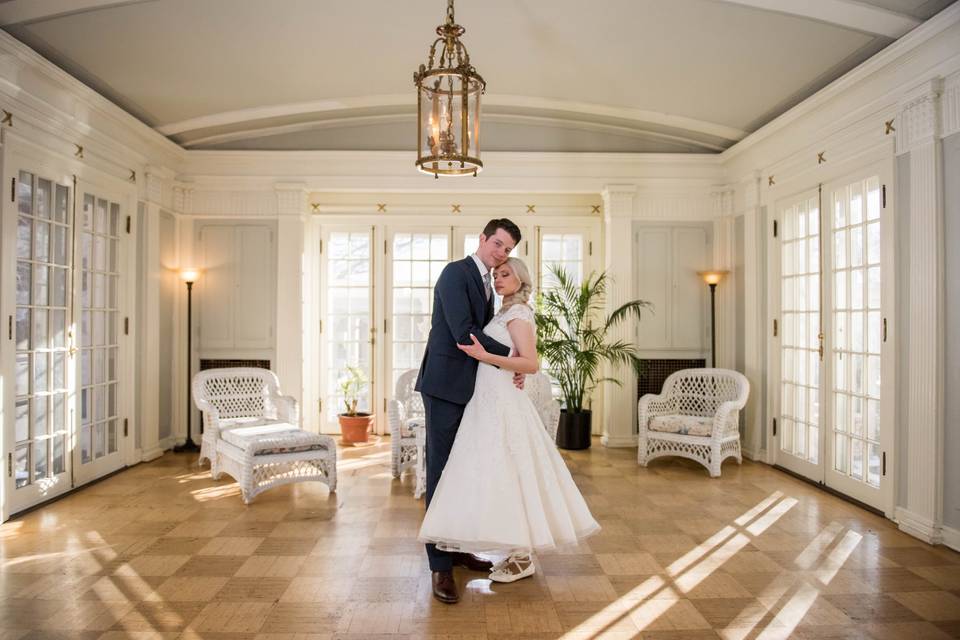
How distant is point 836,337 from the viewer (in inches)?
205

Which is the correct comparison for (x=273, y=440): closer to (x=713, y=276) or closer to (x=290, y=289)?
(x=290, y=289)

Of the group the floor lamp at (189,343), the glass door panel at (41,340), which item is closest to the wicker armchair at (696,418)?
the floor lamp at (189,343)

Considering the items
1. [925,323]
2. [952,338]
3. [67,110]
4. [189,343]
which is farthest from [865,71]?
[189,343]

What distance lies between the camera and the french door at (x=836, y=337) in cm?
467

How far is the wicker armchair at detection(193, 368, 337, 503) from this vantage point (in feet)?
16.2

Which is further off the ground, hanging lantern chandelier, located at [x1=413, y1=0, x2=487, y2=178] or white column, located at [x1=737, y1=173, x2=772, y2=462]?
hanging lantern chandelier, located at [x1=413, y1=0, x2=487, y2=178]

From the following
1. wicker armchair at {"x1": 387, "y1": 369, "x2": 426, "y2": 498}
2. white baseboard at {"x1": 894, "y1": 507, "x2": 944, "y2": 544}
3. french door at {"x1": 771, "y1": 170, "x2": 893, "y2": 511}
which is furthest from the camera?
wicker armchair at {"x1": 387, "y1": 369, "x2": 426, "y2": 498}

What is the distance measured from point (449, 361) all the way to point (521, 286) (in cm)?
50

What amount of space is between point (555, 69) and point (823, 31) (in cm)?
192

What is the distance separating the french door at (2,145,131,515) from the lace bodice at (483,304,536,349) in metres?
3.26

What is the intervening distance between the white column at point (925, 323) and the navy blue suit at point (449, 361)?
275 cm

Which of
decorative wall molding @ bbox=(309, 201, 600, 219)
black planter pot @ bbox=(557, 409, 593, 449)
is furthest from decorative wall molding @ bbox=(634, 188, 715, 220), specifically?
black planter pot @ bbox=(557, 409, 593, 449)

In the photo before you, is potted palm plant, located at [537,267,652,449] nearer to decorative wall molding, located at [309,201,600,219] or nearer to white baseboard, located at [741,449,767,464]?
decorative wall molding, located at [309,201,600,219]

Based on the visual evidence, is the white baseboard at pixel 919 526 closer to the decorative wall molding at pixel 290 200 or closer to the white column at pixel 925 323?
the white column at pixel 925 323
